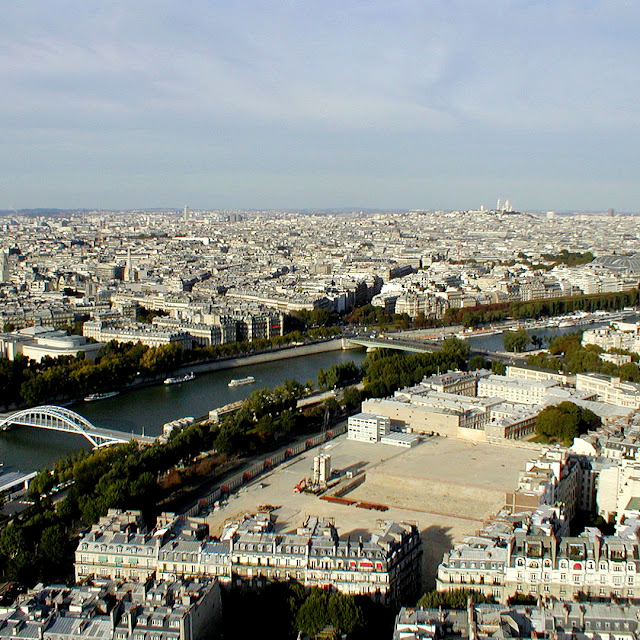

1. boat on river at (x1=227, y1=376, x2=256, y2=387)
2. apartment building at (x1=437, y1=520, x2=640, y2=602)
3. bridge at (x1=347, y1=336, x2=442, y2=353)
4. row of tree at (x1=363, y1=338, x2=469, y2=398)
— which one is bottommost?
boat on river at (x1=227, y1=376, x2=256, y2=387)

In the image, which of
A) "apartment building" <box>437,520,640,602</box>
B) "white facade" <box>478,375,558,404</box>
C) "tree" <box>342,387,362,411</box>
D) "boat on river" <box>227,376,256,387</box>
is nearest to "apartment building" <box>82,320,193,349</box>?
"boat on river" <box>227,376,256,387</box>

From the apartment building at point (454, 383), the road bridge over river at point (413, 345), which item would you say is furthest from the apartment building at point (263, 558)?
the road bridge over river at point (413, 345)

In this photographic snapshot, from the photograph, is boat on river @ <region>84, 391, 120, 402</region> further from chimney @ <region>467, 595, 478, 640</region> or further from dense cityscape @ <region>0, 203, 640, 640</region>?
chimney @ <region>467, 595, 478, 640</region>

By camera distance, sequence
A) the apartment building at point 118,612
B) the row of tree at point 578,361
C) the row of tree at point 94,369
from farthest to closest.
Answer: the row of tree at point 578,361
the row of tree at point 94,369
the apartment building at point 118,612

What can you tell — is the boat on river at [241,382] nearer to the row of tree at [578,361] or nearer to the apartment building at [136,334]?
the apartment building at [136,334]

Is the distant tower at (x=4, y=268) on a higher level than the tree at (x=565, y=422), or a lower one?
lower
